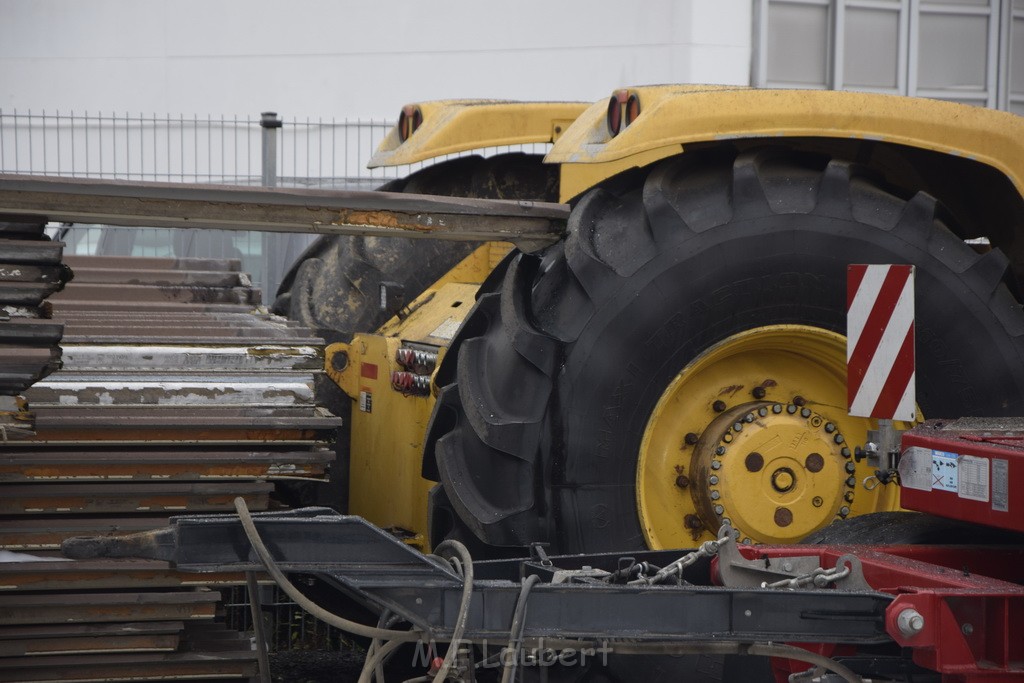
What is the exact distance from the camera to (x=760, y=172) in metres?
3.59

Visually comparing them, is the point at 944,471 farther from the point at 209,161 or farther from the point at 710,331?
the point at 209,161

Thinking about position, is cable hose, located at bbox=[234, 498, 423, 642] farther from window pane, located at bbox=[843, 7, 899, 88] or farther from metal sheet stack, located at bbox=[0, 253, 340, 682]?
window pane, located at bbox=[843, 7, 899, 88]

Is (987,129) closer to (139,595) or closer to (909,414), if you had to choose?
(909,414)

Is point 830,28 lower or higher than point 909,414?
higher

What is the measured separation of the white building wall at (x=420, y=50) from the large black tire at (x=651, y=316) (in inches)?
422

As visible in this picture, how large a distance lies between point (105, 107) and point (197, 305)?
10.7 m

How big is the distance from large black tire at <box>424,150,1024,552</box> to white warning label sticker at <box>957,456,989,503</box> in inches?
23.9

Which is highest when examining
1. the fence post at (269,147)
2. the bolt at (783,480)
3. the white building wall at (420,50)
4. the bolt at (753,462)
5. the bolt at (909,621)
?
the white building wall at (420,50)

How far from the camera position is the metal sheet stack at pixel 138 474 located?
3.83 meters

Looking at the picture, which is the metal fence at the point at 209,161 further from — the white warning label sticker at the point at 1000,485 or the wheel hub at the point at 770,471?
the white warning label sticker at the point at 1000,485

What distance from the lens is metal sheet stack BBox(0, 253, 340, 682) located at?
3828 millimetres

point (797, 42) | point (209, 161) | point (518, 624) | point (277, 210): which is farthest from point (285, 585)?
point (797, 42)

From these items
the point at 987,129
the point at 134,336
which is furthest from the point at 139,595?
the point at 987,129

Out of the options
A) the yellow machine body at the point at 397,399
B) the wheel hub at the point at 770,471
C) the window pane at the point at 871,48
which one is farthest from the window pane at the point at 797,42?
the wheel hub at the point at 770,471
